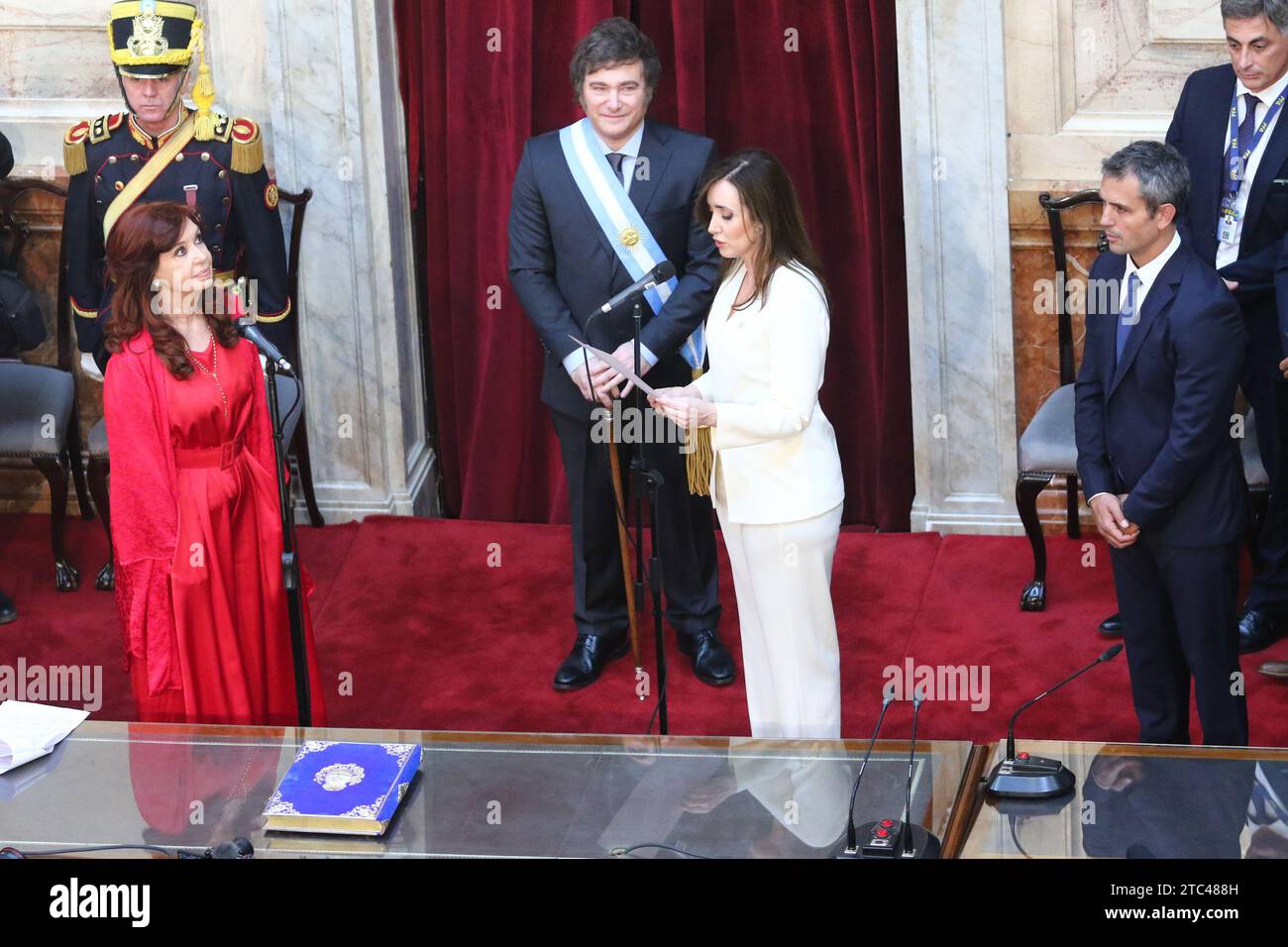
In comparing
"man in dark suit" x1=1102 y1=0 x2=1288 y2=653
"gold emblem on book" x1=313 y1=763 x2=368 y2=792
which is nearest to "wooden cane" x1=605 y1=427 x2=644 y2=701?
"man in dark suit" x1=1102 y1=0 x2=1288 y2=653

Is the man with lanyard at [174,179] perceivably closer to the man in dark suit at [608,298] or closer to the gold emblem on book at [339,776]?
the man in dark suit at [608,298]

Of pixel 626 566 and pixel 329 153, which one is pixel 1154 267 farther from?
pixel 329 153

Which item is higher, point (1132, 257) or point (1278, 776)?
point (1132, 257)

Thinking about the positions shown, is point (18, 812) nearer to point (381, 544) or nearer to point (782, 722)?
point (782, 722)

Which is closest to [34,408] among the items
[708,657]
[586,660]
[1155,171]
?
[586,660]

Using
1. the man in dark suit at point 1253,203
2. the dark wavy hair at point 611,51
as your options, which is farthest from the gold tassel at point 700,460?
the man in dark suit at point 1253,203

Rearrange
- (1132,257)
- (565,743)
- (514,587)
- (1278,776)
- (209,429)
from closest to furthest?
(1278,776) → (565,743) → (1132,257) → (209,429) → (514,587)

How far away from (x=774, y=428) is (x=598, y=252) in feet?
3.78

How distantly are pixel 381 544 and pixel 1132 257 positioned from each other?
282 centimetres

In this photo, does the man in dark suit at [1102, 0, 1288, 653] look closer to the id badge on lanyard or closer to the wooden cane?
the id badge on lanyard

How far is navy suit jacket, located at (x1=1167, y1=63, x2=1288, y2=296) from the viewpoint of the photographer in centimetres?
472

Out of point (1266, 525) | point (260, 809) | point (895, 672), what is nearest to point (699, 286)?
point (895, 672)

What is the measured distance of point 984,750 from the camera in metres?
3.11

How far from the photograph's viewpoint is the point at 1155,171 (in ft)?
12.4
